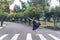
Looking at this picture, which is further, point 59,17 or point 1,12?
point 59,17

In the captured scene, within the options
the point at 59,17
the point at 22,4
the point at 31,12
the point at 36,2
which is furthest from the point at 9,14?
the point at 59,17

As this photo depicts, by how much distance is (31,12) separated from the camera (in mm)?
57375

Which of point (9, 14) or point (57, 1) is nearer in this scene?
point (57, 1)

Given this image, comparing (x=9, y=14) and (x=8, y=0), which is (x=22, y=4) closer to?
(x=9, y=14)

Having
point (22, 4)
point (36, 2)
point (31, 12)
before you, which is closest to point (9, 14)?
point (22, 4)

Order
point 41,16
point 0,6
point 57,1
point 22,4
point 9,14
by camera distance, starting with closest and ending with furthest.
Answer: point 0,6, point 41,16, point 57,1, point 22,4, point 9,14

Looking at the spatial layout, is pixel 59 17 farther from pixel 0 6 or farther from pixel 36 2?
pixel 36 2

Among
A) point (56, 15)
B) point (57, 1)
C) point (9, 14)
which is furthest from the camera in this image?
point (9, 14)

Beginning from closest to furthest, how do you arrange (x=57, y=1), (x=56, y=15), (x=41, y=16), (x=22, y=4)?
1. (x=56, y=15)
2. (x=41, y=16)
3. (x=57, y=1)
4. (x=22, y=4)

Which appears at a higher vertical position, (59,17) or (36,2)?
(36,2)

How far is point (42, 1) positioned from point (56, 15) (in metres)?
27.6

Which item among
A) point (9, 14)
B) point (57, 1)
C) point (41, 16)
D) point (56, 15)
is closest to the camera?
point (56, 15)

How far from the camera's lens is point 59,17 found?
4388 centimetres

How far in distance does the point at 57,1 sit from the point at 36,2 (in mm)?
6589
